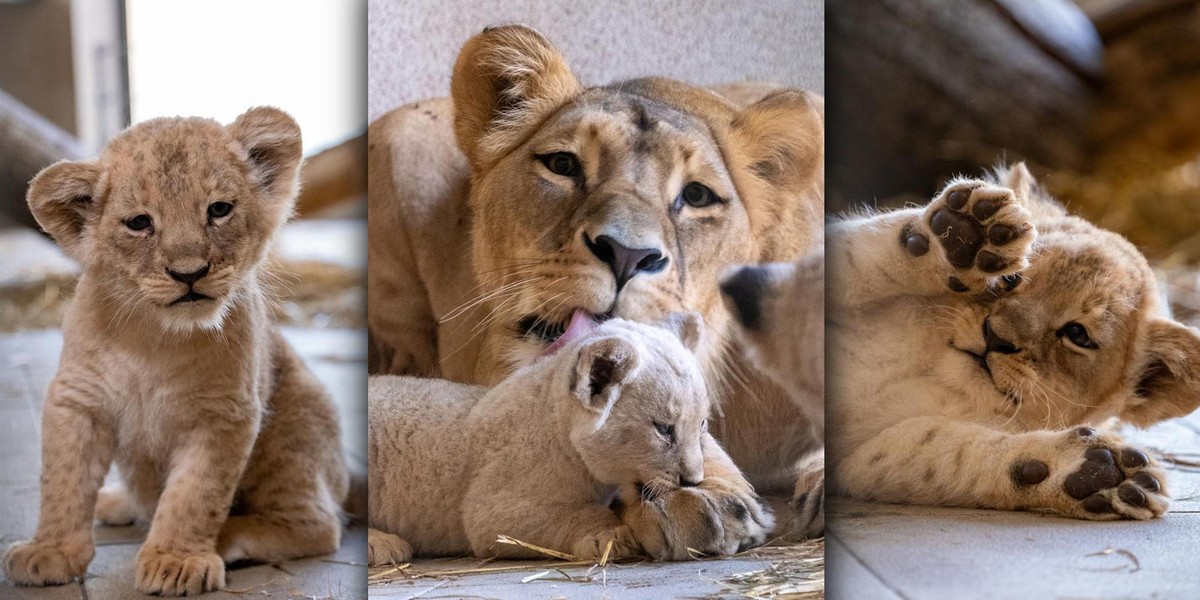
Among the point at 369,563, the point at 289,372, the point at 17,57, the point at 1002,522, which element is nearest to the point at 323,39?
the point at 289,372

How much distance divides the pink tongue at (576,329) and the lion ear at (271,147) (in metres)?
0.80

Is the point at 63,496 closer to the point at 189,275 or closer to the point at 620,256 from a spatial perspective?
the point at 189,275

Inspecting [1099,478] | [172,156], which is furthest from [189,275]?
[1099,478]

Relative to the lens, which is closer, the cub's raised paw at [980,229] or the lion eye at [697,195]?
the cub's raised paw at [980,229]

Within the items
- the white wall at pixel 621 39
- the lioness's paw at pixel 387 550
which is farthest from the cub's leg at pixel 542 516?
the white wall at pixel 621 39

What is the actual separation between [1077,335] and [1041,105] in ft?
7.01

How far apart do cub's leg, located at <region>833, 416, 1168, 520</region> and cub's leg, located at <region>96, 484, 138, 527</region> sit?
82.3 inches

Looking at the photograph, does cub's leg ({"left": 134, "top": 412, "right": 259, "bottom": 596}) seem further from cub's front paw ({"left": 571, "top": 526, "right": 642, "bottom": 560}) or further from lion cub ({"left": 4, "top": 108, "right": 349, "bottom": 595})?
cub's front paw ({"left": 571, "top": 526, "right": 642, "bottom": 560})

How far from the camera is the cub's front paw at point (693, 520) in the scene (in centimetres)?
257

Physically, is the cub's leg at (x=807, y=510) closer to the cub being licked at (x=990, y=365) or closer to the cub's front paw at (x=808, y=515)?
the cub's front paw at (x=808, y=515)

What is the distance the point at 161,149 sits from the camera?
262 centimetres

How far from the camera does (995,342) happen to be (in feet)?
9.59

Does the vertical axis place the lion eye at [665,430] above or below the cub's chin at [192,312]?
below

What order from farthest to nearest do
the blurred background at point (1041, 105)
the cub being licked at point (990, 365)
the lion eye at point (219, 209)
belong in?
the blurred background at point (1041, 105), the cub being licked at point (990, 365), the lion eye at point (219, 209)
